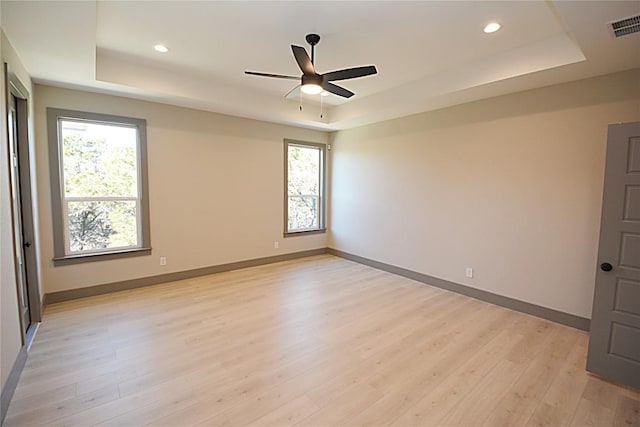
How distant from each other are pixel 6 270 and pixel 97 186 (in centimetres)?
207

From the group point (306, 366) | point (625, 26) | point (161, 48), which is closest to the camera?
point (625, 26)

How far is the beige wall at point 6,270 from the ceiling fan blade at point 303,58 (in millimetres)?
2127

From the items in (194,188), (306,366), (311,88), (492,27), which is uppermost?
(492,27)

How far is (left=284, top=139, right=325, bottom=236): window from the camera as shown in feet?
19.5

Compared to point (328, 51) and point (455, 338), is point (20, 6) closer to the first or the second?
point (328, 51)

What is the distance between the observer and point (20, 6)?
1973mm

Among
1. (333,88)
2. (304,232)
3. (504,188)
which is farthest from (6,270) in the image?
(504,188)

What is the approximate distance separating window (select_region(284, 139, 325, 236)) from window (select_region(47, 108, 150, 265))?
247 cm

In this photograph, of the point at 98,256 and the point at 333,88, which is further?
the point at 98,256

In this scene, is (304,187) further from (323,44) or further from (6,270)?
(6,270)

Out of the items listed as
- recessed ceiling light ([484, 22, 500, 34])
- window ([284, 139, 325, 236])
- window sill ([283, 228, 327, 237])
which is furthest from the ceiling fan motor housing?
window sill ([283, 228, 327, 237])

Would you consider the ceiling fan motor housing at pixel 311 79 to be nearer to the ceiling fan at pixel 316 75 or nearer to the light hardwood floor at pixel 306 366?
the ceiling fan at pixel 316 75

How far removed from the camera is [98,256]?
4.02 metres

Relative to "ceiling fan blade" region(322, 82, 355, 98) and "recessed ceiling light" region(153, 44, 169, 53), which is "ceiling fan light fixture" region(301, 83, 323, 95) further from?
"recessed ceiling light" region(153, 44, 169, 53)
